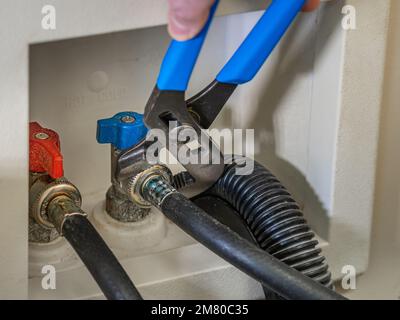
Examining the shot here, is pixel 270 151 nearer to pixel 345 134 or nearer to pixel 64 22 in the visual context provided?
pixel 345 134

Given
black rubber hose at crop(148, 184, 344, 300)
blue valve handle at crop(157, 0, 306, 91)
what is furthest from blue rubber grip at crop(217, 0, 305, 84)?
black rubber hose at crop(148, 184, 344, 300)

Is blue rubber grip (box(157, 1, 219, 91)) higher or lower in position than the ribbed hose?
higher

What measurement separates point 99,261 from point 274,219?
0.17m

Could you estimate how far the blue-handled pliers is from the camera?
2.11ft

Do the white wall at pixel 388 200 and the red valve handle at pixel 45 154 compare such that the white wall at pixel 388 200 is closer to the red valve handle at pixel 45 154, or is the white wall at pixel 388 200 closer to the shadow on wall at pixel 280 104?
the shadow on wall at pixel 280 104

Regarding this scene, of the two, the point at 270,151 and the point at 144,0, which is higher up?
the point at 144,0

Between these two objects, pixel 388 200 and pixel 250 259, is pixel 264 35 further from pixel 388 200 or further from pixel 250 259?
pixel 388 200

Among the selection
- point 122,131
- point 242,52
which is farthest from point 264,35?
point 122,131

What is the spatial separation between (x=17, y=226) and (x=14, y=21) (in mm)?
147

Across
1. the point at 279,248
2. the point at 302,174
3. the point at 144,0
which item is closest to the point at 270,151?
the point at 302,174

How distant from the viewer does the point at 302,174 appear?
85 centimetres

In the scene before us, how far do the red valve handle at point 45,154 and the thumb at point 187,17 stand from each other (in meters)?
0.14

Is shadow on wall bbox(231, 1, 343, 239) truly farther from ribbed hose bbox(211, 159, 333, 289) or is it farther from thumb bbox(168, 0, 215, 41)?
thumb bbox(168, 0, 215, 41)
